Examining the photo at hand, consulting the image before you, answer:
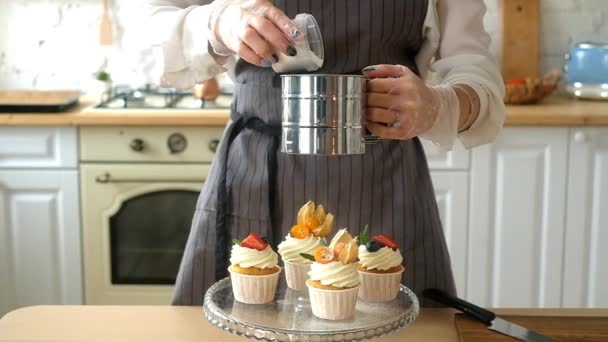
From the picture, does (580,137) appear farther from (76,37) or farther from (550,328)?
(76,37)

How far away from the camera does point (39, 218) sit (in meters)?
2.42

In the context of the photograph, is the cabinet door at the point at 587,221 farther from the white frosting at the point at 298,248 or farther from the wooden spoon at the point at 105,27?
the wooden spoon at the point at 105,27

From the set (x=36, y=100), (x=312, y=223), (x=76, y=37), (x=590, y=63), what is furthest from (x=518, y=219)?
(x=76, y=37)

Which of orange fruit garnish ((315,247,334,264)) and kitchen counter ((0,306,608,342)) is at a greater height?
orange fruit garnish ((315,247,334,264))

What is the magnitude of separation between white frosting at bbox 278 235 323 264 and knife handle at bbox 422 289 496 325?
169mm

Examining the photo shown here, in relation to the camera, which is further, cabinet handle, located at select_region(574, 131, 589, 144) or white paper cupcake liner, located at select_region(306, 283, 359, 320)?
cabinet handle, located at select_region(574, 131, 589, 144)

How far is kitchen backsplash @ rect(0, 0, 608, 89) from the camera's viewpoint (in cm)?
281

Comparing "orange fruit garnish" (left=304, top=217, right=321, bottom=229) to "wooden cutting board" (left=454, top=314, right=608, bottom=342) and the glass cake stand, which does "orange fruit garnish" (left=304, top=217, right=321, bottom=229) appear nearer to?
the glass cake stand

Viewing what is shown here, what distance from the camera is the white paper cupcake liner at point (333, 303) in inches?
37.6

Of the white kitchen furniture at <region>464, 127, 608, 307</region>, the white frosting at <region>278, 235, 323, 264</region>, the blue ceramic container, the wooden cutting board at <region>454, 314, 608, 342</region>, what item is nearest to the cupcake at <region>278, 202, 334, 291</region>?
the white frosting at <region>278, 235, 323, 264</region>

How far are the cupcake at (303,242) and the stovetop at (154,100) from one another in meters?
1.34

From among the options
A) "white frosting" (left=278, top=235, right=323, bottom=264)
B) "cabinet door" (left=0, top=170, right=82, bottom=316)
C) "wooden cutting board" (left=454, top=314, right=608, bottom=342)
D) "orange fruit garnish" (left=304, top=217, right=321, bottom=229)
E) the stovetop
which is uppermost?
the stovetop

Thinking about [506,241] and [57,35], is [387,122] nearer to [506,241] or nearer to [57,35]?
[506,241]

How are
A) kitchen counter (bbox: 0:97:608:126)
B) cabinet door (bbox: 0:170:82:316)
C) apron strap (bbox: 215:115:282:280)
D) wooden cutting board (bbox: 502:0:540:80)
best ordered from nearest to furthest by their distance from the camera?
apron strap (bbox: 215:115:282:280)
kitchen counter (bbox: 0:97:608:126)
cabinet door (bbox: 0:170:82:316)
wooden cutting board (bbox: 502:0:540:80)
